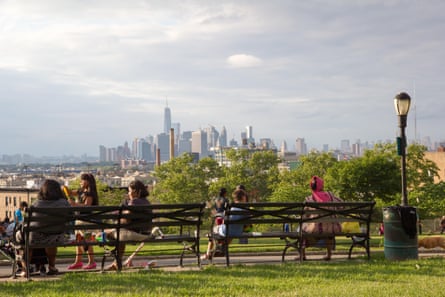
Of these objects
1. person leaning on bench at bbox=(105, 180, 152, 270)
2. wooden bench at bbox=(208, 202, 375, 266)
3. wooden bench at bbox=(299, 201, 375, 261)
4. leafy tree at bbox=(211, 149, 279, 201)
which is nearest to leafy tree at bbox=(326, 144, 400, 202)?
leafy tree at bbox=(211, 149, 279, 201)

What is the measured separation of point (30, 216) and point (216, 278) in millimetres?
2824

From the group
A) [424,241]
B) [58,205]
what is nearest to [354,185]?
[424,241]

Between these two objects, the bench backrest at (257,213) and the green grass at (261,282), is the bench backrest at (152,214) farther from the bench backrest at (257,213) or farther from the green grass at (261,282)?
the green grass at (261,282)

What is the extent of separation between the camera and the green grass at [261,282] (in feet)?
27.8

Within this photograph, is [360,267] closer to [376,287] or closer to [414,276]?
[414,276]

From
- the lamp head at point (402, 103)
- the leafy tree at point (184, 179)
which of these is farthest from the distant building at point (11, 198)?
the lamp head at point (402, 103)

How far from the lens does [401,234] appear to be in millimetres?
11875

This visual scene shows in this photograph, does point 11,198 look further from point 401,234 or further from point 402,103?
point 401,234

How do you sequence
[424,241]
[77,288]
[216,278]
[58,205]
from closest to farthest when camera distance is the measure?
1. [77,288]
2. [216,278]
3. [58,205]
4. [424,241]

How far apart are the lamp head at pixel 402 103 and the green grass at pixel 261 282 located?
3633mm

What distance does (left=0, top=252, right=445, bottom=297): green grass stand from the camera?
334 inches

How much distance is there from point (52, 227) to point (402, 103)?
24.4 feet

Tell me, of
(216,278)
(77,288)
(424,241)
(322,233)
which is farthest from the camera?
(424,241)

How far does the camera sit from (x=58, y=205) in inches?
416
